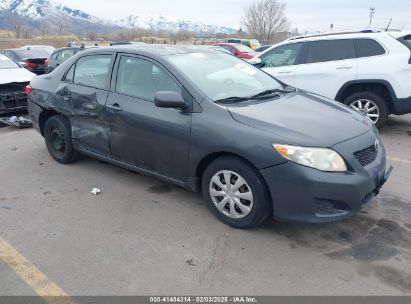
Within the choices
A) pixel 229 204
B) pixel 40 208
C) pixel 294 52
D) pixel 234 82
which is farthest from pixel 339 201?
pixel 294 52

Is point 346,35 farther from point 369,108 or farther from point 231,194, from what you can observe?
point 231,194

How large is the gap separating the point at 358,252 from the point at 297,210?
0.62 m

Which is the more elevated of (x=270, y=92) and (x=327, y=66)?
(x=327, y=66)

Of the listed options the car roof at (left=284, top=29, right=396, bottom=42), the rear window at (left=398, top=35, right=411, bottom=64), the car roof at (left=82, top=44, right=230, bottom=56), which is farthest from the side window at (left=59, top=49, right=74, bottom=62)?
the rear window at (left=398, top=35, right=411, bottom=64)

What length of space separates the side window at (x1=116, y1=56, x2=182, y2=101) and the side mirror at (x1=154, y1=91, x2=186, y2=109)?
0.61 feet

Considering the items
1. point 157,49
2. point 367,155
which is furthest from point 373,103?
point 157,49

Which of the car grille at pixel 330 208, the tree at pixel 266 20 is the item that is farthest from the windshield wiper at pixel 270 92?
the tree at pixel 266 20

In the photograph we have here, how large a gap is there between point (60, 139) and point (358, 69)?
16.3 ft

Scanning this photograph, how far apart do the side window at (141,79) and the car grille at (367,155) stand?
1.75 meters

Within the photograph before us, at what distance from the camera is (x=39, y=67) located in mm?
14578

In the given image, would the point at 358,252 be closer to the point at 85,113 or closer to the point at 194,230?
the point at 194,230

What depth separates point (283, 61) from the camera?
791 centimetres

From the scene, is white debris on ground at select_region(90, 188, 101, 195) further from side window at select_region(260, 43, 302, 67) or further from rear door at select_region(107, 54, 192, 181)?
side window at select_region(260, 43, 302, 67)

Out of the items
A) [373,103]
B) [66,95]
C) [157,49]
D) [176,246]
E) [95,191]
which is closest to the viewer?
[176,246]
